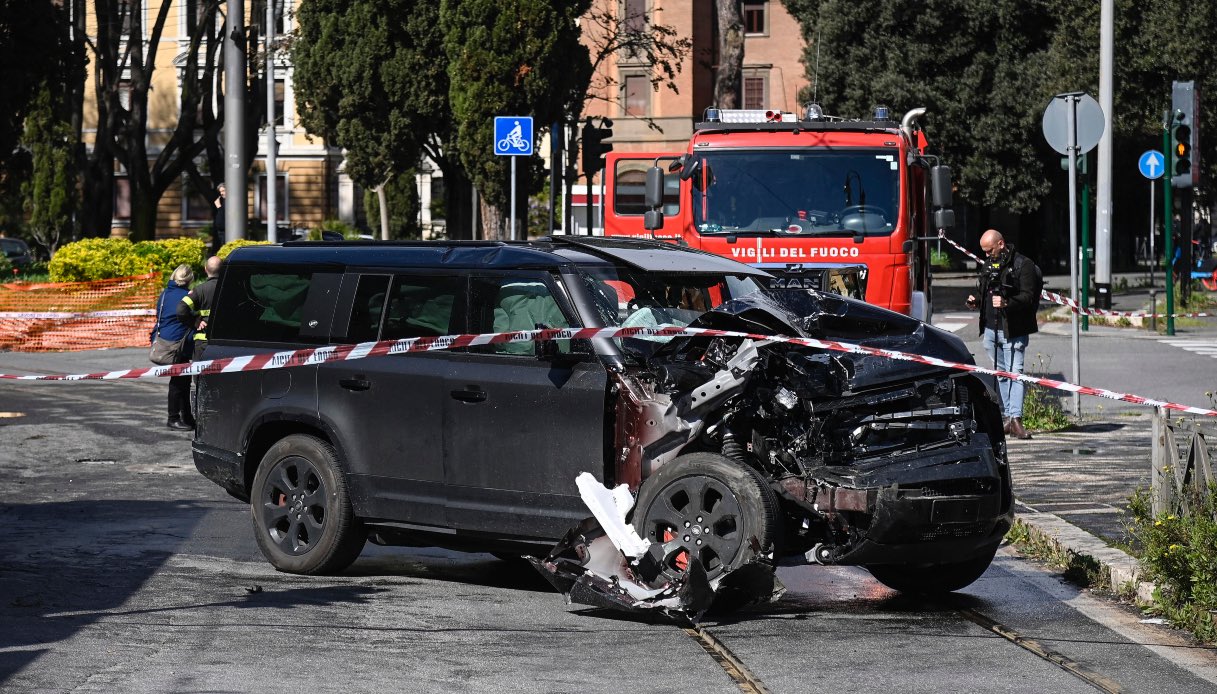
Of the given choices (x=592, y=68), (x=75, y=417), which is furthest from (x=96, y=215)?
(x=75, y=417)

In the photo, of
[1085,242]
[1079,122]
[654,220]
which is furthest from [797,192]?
[1085,242]

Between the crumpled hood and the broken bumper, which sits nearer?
the broken bumper

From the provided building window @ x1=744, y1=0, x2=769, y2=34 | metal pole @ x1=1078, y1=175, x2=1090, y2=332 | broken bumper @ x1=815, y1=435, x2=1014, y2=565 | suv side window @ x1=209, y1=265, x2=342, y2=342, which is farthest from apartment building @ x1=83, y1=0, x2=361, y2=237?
broken bumper @ x1=815, y1=435, x2=1014, y2=565

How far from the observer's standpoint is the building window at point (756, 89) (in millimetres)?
67438

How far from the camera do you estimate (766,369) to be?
295 inches

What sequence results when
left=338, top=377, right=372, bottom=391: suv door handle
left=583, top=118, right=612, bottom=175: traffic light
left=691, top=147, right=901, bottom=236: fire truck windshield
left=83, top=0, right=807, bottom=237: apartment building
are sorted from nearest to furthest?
left=338, top=377, right=372, bottom=391: suv door handle
left=691, top=147, right=901, bottom=236: fire truck windshield
left=583, top=118, right=612, bottom=175: traffic light
left=83, top=0, right=807, bottom=237: apartment building

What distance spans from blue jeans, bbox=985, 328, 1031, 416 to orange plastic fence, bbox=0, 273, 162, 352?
1476 centimetres

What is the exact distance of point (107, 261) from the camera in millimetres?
27312

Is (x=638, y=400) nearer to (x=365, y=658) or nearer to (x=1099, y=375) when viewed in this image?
(x=365, y=658)

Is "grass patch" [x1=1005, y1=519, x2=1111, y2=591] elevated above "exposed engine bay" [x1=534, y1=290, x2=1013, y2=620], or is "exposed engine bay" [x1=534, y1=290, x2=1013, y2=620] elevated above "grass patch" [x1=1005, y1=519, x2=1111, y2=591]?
"exposed engine bay" [x1=534, y1=290, x2=1013, y2=620]

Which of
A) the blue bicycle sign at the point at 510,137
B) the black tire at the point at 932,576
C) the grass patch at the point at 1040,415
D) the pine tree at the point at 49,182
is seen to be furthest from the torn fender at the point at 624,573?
the pine tree at the point at 49,182

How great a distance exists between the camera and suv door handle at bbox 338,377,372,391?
8450 mm

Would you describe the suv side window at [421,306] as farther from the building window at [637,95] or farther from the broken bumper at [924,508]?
the building window at [637,95]

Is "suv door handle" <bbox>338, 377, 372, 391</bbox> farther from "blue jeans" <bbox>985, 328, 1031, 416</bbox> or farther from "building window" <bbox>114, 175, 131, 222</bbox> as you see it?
"building window" <bbox>114, 175, 131, 222</bbox>
